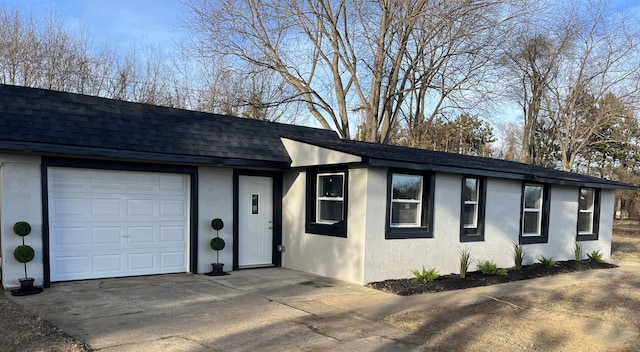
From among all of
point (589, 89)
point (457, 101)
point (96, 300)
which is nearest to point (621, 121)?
point (589, 89)

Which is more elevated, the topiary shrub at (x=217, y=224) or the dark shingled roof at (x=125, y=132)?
the dark shingled roof at (x=125, y=132)

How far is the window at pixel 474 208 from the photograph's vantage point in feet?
32.0

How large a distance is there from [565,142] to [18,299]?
29.2 metres

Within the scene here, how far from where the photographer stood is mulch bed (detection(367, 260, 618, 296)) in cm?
788

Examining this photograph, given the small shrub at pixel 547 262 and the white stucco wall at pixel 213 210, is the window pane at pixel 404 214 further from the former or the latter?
the small shrub at pixel 547 262

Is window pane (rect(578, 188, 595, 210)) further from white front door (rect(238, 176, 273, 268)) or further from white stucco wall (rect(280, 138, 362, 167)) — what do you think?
white front door (rect(238, 176, 273, 268))

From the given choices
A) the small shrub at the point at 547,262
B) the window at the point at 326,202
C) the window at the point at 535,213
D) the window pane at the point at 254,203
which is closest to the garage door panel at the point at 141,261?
the window pane at the point at 254,203

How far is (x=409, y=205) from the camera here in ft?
29.1

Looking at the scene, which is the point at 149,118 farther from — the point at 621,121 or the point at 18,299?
the point at 621,121

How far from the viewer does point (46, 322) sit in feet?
17.2

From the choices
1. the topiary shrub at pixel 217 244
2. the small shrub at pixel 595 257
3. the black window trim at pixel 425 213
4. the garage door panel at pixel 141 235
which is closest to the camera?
the garage door panel at pixel 141 235

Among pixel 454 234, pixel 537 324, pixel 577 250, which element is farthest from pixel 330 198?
pixel 577 250

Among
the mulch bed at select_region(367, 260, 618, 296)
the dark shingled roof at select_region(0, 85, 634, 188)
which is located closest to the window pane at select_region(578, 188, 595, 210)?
the mulch bed at select_region(367, 260, 618, 296)

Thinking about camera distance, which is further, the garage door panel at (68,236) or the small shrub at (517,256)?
the small shrub at (517,256)
